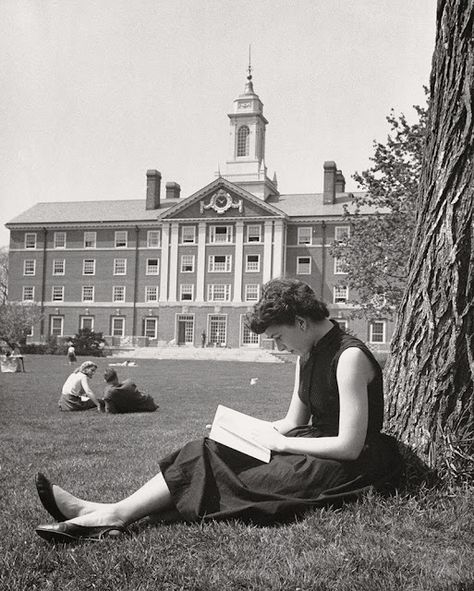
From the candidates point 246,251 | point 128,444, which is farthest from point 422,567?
point 246,251

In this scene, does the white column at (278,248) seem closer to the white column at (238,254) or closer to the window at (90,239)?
the white column at (238,254)

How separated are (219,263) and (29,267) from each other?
18041 mm

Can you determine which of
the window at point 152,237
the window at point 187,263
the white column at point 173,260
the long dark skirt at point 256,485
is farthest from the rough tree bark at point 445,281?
the window at point 152,237

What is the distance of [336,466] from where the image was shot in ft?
13.1

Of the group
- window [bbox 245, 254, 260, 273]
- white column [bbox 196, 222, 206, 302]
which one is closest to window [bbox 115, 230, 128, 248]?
white column [bbox 196, 222, 206, 302]

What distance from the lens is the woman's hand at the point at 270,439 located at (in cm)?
409

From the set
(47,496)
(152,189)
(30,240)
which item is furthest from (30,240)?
(47,496)

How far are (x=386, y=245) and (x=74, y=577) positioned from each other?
2369 centimetres

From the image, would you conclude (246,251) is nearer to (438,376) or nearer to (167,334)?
(167,334)

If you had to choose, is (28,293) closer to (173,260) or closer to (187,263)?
(173,260)

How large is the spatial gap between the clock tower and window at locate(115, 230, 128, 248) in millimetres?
10765

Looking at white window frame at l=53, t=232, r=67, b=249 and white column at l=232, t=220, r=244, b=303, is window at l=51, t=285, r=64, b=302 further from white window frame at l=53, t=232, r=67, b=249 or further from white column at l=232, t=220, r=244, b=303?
white column at l=232, t=220, r=244, b=303

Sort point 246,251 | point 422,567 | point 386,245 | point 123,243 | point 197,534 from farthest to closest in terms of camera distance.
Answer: point 123,243, point 246,251, point 386,245, point 197,534, point 422,567

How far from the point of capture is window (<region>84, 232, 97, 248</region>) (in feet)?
203
